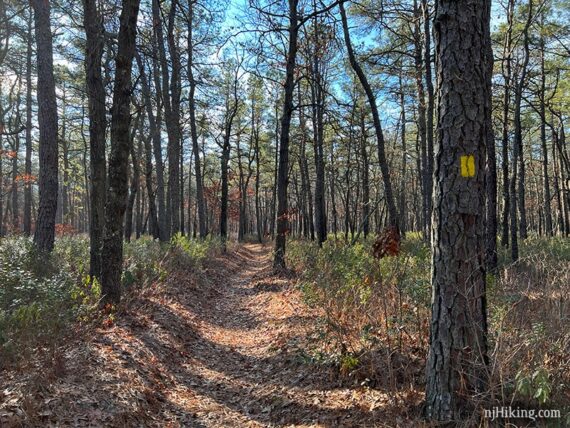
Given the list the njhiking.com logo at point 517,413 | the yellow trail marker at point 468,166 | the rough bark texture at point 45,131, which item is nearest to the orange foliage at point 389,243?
the yellow trail marker at point 468,166

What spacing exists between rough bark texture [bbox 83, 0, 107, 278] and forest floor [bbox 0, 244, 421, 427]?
1.41 meters

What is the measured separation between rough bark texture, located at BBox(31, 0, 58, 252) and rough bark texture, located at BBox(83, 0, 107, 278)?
221 centimetres

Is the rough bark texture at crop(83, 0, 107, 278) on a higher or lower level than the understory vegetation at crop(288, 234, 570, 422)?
higher

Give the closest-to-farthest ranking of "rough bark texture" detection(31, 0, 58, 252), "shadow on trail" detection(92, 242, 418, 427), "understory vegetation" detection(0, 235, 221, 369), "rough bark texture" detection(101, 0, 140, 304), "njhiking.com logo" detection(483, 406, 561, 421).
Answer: "njhiking.com logo" detection(483, 406, 561, 421), "shadow on trail" detection(92, 242, 418, 427), "understory vegetation" detection(0, 235, 221, 369), "rough bark texture" detection(101, 0, 140, 304), "rough bark texture" detection(31, 0, 58, 252)

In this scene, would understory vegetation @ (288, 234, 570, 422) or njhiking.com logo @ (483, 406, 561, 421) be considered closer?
njhiking.com logo @ (483, 406, 561, 421)

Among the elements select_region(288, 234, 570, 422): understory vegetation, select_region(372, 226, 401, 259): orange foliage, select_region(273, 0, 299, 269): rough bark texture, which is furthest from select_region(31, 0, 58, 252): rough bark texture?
select_region(372, 226, 401, 259): orange foliage

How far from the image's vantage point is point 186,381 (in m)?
4.93

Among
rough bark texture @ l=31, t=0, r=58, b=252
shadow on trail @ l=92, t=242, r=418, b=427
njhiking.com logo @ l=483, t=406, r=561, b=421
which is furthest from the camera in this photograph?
rough bark texture @ l=31, t=0, r=58, b=252

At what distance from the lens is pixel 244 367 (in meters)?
5.52

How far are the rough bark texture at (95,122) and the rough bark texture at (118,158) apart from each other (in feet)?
4.01

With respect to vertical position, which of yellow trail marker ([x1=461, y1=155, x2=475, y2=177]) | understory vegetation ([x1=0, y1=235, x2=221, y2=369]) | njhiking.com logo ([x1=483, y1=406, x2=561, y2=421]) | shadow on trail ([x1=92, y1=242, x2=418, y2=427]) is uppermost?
yellow trail marker ([x1=461, y1=155, x2=475, y2=177])

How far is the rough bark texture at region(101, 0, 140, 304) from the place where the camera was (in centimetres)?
601

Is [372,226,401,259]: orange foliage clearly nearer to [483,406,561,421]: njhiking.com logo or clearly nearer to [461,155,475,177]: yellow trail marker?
[461,155,475,177]: yellow trail marker

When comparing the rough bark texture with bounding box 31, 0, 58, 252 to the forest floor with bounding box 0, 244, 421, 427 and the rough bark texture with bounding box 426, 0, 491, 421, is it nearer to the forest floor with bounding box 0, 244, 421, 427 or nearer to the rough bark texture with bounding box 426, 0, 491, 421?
the forest floor with bounding box 0, 244, 421, 427
